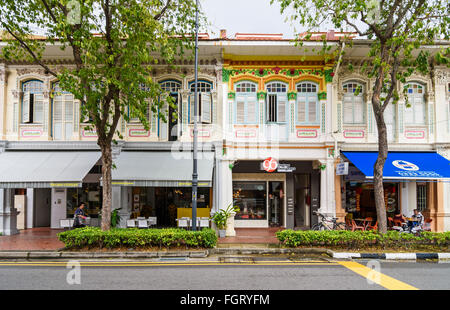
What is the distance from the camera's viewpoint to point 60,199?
52.1ft

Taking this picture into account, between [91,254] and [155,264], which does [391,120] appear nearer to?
[155,264]

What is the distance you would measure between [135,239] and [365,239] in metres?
7.10

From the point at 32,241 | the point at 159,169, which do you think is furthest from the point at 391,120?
the point at 32,241

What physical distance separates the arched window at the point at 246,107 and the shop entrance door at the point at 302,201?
388 centimetres

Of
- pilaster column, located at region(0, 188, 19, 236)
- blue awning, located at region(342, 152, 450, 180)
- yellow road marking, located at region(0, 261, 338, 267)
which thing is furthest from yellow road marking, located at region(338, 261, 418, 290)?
pilaster column, located at region(0, 188, 19, 236)

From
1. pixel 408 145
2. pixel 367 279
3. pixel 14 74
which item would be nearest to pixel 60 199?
pixel 14 74

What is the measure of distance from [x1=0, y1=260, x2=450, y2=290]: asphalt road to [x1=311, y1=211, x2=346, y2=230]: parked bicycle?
3.81 meters

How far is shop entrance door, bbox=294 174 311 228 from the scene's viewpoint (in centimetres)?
1609

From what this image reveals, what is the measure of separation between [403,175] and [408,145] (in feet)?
8.45

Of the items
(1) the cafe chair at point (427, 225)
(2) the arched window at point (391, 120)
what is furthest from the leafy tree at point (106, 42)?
(1) the cafe chair at point (427, 225)

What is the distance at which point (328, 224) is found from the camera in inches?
550

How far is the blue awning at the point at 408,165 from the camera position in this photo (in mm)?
12633

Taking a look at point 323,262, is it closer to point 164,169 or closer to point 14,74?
point 164,169

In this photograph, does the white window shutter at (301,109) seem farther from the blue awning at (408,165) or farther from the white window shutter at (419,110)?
the white window shutter at (419,110)
